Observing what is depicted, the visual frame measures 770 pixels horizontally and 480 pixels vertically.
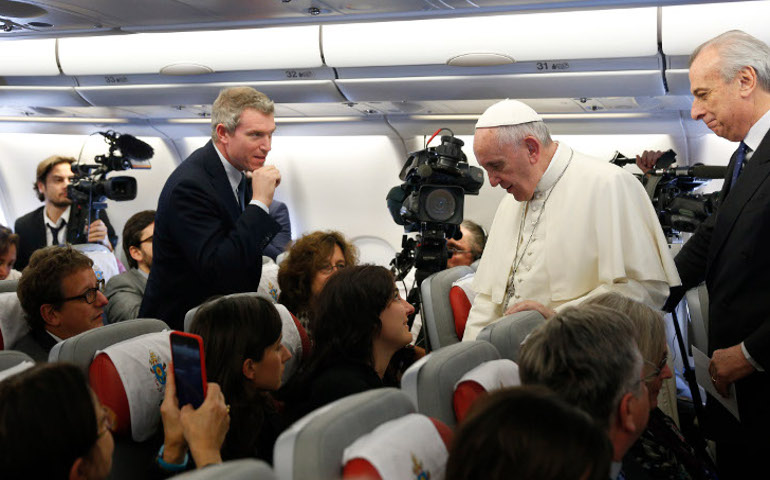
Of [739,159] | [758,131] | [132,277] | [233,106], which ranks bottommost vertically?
[132,277]

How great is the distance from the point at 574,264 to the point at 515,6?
7.76ft

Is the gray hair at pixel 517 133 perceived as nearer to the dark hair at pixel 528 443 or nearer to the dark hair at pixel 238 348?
the dark hair at pixel 238 348

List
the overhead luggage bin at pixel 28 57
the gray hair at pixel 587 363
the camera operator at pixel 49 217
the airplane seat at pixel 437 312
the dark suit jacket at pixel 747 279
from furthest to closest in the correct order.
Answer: the overhead luggage bin at pixel 28 57 → the camera operator at pixel 49 217 → the airplane seat at pixel 437 312 → the dark suit jacket at pixel 747 279 → the gray hair at pixel 587 363

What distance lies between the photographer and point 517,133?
3295 mm

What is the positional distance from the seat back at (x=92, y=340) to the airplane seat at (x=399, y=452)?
110cm

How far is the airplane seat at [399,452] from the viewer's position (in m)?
1.67

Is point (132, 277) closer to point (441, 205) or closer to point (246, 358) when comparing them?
point (441, 205)

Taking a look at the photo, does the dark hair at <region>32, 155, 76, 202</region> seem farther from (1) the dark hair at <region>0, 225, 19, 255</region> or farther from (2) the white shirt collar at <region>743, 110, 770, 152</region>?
(2) the white shirt collar at <region>743, 110, 770, 152</region>

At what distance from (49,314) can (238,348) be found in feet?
4.00

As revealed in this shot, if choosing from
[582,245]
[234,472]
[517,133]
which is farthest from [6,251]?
[234,472]

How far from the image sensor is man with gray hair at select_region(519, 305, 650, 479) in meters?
1.94

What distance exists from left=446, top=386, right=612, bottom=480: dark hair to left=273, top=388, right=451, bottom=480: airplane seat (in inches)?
11.2

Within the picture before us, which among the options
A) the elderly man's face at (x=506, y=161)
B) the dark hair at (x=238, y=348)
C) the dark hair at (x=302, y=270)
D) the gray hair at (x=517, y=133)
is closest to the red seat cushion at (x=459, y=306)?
the dark hair at (x=302, y=270)

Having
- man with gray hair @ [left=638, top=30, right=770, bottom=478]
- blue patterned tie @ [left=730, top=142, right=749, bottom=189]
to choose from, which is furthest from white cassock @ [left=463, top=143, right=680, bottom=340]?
blue patterned tie @ [left=730, top=142, right=749, bottom=189]
